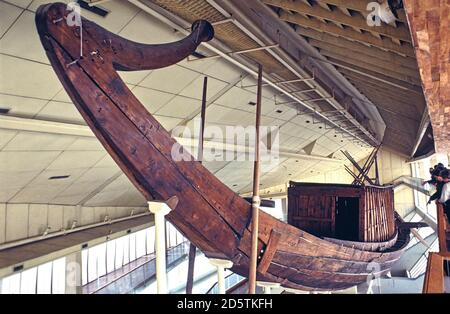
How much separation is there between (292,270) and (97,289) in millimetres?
3061

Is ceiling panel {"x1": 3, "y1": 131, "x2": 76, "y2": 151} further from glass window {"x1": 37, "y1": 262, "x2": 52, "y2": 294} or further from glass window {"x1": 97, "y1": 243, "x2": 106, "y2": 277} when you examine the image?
glass window {"x1": 97, "y1": 243, "x2": 106, "y2": 277}

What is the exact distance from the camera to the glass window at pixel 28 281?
→ 363cm

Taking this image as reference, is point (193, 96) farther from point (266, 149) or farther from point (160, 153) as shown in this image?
point (266, 149)

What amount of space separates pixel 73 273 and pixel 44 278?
1.88 ft

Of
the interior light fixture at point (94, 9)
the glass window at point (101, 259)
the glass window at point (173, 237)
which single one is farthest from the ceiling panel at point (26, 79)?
the glass window at point (173, 237)

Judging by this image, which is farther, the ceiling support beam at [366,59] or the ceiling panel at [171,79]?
the ceiling panel at [171,79]

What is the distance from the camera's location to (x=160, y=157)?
1678 millimetres

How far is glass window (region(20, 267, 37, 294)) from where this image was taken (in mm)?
3628

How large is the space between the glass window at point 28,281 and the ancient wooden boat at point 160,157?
2.61 metres

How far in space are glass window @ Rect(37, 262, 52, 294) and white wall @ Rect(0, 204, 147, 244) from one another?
1.35ft

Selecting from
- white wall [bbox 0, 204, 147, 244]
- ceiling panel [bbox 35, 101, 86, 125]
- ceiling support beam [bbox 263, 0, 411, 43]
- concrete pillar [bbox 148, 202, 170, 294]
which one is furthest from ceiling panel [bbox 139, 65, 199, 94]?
white wall [bbox 0, 204, 147, 244]

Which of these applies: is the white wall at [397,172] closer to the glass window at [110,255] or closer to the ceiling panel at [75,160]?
the glass window at [110,255]

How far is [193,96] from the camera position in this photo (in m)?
3.92

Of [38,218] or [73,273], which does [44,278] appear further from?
[38,218]
